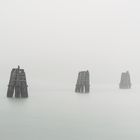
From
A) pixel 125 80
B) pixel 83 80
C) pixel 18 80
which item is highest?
pixel 125 80

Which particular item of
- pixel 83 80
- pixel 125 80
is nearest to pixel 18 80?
pixel 83 80

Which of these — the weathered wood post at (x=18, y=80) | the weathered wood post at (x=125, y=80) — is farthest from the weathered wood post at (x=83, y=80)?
the weathered wood post at (x=125, y=80)

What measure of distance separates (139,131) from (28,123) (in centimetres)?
685

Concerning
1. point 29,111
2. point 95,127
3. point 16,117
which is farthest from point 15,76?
point 95,127

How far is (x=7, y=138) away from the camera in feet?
74.9

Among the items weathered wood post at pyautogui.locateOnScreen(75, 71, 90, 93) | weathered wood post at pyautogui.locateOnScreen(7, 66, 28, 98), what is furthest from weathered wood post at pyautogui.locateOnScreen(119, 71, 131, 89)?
weathered wood post at pyautogui.locateOnScreen(7, 66, 28, 98)

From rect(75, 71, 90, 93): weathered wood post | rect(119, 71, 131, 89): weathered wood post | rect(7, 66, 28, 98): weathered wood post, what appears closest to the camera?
rect(7, 66, 28, 98): weathered wood post

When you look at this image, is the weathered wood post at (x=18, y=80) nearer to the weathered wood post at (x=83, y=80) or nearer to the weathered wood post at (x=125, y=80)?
the weathered wood post at (x=83, y=80)

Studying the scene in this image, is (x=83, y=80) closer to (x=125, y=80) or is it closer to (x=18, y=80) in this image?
(x=18, y=80)

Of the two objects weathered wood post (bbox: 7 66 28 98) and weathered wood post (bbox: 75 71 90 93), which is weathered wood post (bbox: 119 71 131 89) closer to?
weathered wood post (bbox: 75 71 90 93)

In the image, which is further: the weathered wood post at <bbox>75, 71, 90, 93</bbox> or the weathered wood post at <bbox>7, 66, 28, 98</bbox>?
the weathered wood post at <bbox>75, 71, 90, 93</bbox>

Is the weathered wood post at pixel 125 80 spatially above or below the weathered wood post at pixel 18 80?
above

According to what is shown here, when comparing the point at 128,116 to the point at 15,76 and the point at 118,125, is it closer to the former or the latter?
the point at 118,125

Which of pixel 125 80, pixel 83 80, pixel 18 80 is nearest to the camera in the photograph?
pixel 18 80
